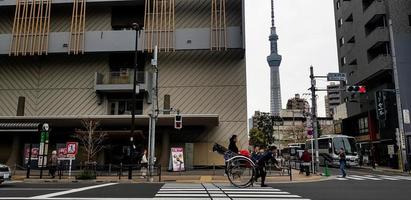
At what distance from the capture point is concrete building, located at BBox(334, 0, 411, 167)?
34.5m

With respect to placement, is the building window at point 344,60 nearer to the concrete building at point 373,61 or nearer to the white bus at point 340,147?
the concrete building at point 373,61

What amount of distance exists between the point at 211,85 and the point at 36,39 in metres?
15.0

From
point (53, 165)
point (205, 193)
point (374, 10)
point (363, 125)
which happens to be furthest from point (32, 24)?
point (363, 125)

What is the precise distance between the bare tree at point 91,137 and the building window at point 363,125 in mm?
30026

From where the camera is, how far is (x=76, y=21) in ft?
98.6

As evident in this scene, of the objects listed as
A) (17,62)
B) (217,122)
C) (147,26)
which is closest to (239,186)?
(217,122)

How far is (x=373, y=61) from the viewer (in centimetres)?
3762

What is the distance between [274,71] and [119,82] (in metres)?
168

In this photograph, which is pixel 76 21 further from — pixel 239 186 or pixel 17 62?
pixel 239 186

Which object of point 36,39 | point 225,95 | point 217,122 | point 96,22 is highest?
point 96,22

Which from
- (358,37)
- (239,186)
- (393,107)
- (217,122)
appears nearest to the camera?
(239,186)

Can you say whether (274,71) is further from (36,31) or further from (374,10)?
(36,31)

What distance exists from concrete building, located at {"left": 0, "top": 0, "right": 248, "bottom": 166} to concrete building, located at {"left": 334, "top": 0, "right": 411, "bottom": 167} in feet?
46.9

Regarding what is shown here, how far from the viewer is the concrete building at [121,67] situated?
28906 mm
